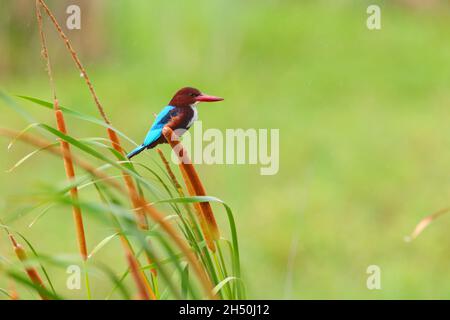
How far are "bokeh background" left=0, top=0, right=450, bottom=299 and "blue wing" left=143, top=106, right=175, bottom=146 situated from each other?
179 cm

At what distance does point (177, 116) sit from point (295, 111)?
3.40 meters

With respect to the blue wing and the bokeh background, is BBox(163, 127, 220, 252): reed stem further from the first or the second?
the bokeh background

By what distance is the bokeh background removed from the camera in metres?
3.02

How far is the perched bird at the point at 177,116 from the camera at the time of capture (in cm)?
73

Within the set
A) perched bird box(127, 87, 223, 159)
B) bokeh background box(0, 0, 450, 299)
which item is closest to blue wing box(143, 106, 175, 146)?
perched bird box(127, 87, 223, 159)

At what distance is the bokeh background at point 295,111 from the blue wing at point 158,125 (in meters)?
1.79

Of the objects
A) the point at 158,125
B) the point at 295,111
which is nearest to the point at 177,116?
the point at 158,125

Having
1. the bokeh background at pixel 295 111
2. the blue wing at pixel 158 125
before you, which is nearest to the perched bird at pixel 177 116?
the blue wing at pixel 158 125

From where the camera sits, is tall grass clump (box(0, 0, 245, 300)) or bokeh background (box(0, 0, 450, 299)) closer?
tall grass clump (box(0, 0, 245, 300))

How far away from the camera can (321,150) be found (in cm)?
376

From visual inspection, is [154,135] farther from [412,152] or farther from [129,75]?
[129,75]

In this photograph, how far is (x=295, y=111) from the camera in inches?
163

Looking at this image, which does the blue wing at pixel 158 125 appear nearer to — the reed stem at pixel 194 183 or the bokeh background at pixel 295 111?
the reed stem at pixel 194 183

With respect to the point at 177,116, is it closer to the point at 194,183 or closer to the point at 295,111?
the point at 194,183
